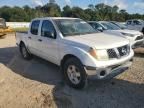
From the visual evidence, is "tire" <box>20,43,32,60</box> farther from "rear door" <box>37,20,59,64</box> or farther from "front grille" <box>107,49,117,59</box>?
"front grille" <box>107,49,117,59</box>

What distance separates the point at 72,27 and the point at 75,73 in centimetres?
173

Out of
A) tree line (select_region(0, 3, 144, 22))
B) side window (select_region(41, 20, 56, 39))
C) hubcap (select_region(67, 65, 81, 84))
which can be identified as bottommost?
tree line (select_region(0, 3, 144, 22))

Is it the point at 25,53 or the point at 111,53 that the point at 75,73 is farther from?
the point at 25,53

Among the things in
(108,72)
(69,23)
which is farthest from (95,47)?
(69,23)

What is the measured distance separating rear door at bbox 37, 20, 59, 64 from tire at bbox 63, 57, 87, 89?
0.68 meters

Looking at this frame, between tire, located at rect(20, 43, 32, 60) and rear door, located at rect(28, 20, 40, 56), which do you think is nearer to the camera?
rear door, located at rect(28, 20, 40, 56)

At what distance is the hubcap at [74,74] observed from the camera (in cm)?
593

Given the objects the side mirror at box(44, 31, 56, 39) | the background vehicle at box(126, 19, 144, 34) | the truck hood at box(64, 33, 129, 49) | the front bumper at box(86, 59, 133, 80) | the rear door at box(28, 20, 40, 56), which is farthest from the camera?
the background vehicle at box(126, 19, 144, 34)

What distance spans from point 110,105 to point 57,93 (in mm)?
1472

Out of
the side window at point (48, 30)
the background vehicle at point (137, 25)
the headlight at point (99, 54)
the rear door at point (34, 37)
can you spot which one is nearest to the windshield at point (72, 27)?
the side window at point (48, 30)

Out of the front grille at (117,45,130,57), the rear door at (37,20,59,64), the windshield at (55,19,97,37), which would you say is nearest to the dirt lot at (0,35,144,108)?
the rear door at (37,20,59,64)

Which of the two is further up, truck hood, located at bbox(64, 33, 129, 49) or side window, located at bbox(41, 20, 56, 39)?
side window, located at bbox(41, 20, 56, 39)

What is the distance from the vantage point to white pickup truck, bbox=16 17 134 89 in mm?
5574

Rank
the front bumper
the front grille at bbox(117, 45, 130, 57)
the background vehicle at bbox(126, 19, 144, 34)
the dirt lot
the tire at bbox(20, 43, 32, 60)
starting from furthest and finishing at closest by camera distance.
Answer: the background vehicle at bbox(126, 19, 144, 34) < the tire at bbox(20, 43, 32, 60) < the front grille at bbox(117, 45, 130, 57) < the front bumper < the dirt lot
